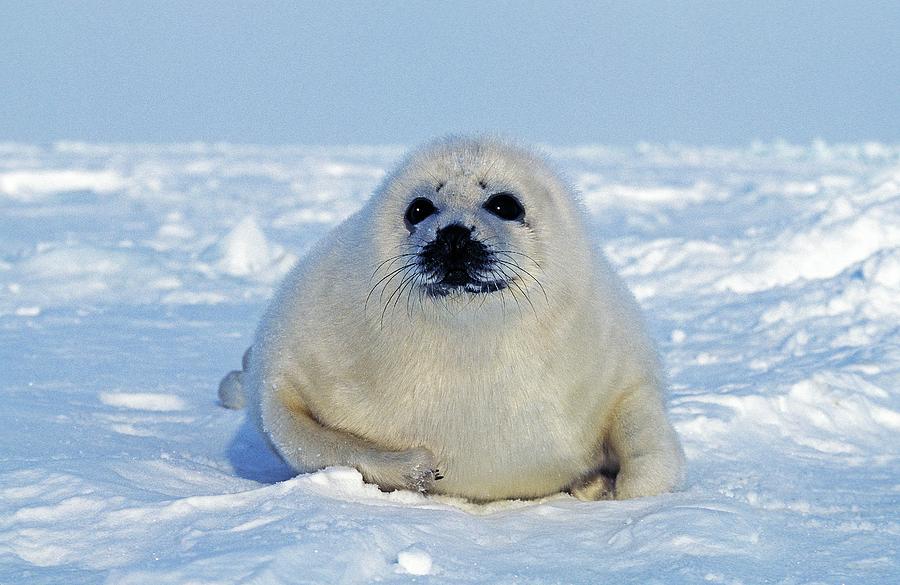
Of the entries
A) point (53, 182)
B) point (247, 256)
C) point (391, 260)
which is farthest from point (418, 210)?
point (53, 182)

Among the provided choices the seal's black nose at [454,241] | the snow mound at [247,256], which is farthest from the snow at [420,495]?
the seal's black nose at [454,241]

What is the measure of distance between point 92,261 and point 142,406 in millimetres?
3335

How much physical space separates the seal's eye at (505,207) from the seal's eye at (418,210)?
143 mm

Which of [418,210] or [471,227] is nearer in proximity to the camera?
[471,227]

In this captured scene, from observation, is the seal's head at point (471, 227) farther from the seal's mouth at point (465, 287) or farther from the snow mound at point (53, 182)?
the snow mound at point (53, 182)

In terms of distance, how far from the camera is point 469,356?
8.14 ft

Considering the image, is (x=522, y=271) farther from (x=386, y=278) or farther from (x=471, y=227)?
(x=386, y=278)

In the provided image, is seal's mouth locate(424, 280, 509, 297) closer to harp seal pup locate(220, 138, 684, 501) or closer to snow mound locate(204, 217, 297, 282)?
harp seal pup locate(220, 138, 684, 501)

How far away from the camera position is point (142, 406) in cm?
362

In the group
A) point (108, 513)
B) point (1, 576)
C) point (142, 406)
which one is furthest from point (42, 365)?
point (1, 576)

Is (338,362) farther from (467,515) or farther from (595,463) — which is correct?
(595,463)

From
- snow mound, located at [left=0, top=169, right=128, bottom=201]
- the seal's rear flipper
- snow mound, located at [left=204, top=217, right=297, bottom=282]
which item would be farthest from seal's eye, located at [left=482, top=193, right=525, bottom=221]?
snow mound, located at [left=0, top=169, right=128, bottom=201]

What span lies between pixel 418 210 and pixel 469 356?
38 cm

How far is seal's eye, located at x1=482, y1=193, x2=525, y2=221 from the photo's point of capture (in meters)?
2.54
